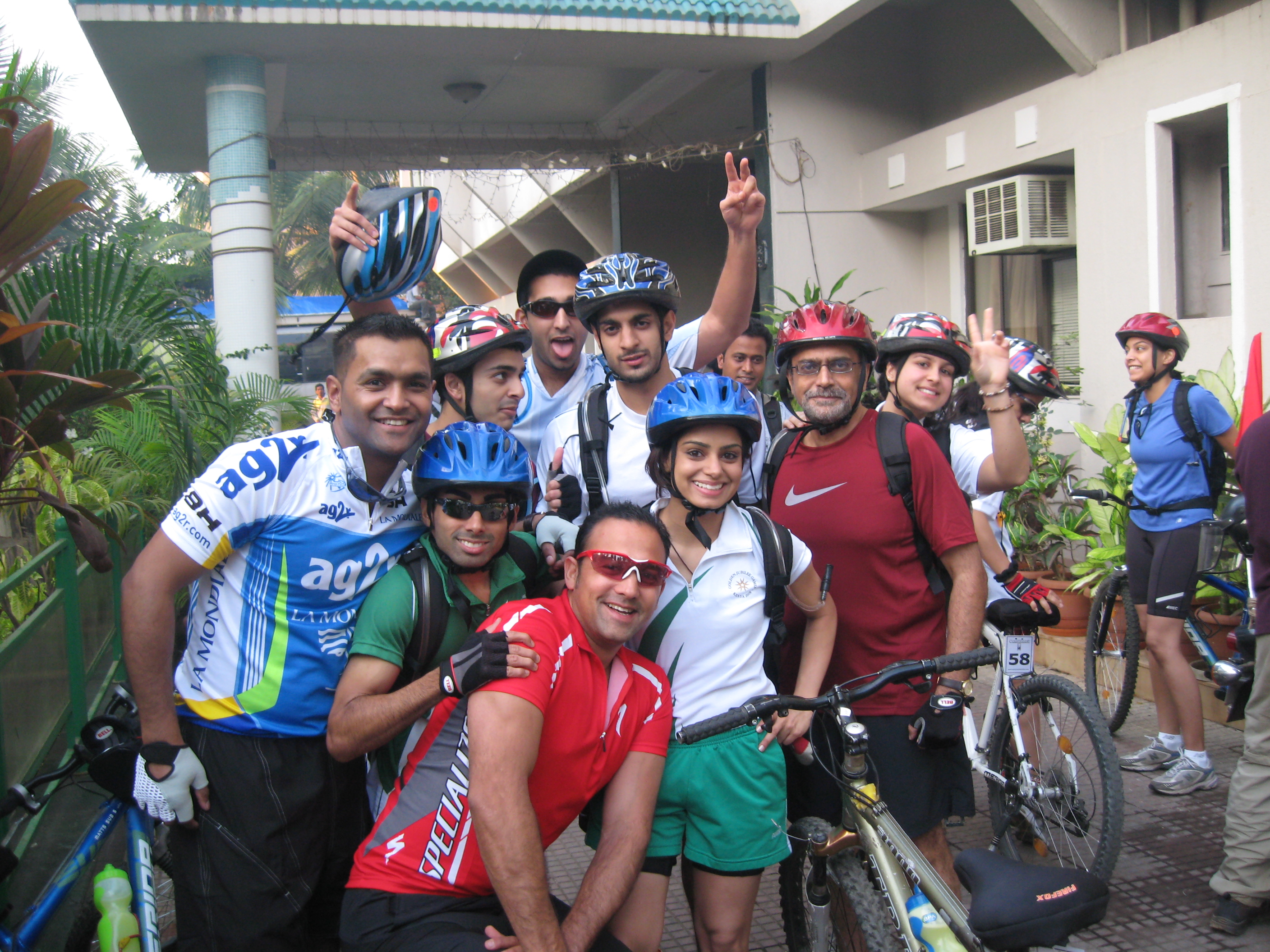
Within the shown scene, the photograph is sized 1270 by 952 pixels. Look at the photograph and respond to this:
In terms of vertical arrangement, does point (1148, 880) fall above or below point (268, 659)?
below

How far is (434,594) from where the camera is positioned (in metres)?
2.81

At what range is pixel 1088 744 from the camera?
13.2 ft

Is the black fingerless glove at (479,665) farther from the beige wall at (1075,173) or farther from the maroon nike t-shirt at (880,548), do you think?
the beige wall at (1075,173)

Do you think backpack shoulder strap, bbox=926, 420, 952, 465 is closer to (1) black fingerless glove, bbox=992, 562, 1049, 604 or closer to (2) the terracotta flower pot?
(1) black fingerless glove, bbox=992, 562, 1049, 604

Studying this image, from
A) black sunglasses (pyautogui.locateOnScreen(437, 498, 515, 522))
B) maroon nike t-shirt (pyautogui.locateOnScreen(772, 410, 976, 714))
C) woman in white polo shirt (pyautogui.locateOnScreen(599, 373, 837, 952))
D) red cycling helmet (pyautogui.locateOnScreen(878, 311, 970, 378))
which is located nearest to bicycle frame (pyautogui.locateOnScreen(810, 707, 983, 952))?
woman in white polo shirt (pyautogui.locateOnScreen(599, 373, 837, 952))

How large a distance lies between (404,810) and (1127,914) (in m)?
2.98

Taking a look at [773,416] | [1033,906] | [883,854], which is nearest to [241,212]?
[773,416]

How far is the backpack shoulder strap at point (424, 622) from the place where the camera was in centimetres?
278

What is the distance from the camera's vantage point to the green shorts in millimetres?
2797

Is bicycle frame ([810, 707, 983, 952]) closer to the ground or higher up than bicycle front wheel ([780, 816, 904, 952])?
higher up

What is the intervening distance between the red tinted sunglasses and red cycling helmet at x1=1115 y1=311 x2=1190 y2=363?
4.01 meters

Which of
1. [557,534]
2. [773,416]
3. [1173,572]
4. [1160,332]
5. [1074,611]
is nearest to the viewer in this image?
[557,534]

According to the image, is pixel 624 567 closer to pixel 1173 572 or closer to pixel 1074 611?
pixel 1173 572

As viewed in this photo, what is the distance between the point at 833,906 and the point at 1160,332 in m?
3.91
